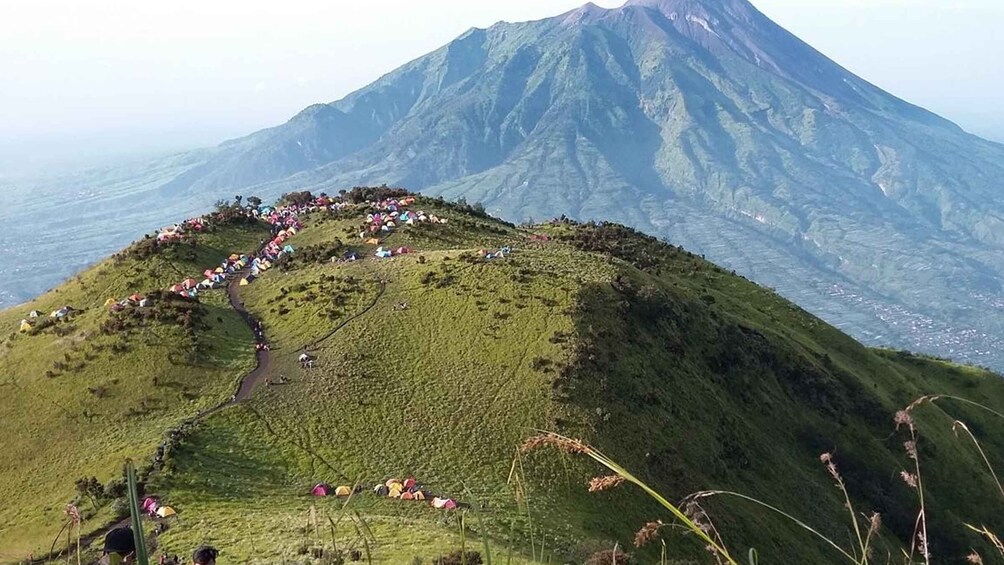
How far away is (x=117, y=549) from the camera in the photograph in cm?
1938

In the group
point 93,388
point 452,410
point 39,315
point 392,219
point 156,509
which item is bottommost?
point 452,410

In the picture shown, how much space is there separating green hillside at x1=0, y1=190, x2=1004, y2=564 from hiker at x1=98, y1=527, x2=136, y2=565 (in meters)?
4.12

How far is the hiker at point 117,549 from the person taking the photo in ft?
59.1

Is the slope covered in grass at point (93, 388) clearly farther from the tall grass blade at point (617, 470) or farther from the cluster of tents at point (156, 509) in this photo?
the tall grass blade at point (617, 470)

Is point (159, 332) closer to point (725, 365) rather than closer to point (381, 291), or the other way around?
point (381, 291)

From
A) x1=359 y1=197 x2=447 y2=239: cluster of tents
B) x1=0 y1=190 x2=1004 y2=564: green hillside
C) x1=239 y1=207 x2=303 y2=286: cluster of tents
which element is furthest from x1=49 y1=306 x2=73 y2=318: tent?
x1=359 y1=197 x2=447 y2=239: cluster of tents

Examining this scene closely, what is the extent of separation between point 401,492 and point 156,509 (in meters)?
10.6

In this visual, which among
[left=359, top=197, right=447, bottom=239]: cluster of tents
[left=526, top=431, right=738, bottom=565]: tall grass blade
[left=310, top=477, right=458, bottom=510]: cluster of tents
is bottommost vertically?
[left=310, top=477, right=458, bottom=510]: cluster of tents

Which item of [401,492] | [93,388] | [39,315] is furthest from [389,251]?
[401,492]

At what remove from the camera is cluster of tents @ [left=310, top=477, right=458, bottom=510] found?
32031 millimetres

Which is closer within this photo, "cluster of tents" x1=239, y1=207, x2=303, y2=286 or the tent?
the tent

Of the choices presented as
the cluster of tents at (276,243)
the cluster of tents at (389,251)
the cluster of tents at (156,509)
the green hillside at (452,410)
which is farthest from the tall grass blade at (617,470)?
the cluster of tents at (276,243)

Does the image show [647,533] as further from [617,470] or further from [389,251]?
[389,251]

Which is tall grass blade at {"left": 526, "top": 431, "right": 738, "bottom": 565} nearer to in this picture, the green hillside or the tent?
the green hillside
